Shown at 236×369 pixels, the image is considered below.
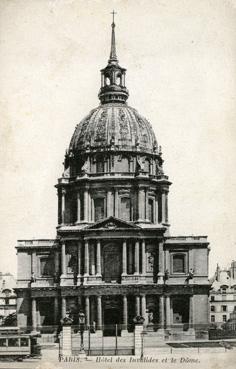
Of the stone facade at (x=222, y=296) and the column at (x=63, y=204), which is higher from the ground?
the column at (x=63, y=204)

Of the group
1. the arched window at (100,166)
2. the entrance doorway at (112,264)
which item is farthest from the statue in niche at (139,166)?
the entrance doorway at (112,264)

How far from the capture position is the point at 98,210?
7162 cm

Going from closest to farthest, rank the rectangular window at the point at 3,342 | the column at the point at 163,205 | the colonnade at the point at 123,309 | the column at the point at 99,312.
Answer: the rectangular window at the point at 3,342 → the column at the point at 99,312 → the colonnade at the point at 123,309 → the column at the point at 163,205

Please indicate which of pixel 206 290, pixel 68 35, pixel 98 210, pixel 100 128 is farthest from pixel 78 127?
pixel 68 35

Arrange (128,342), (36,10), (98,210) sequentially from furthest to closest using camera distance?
(98,210)
(128,342)
(36,10)

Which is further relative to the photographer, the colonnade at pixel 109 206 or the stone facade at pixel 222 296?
the stone facade at pixel 222 296

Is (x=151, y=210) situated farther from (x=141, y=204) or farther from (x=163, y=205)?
(x=141, y=204)

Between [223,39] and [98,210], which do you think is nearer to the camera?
[223,39]

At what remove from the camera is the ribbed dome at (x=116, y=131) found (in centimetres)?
7369

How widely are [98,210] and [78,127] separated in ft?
27.5

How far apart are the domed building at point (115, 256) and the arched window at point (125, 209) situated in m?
0.08

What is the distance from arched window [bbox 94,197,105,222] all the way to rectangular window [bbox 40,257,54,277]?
5.17 metres

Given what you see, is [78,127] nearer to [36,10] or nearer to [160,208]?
[160,208]

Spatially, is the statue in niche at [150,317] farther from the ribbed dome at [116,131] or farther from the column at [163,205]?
the ribbed dome at [116,131]
